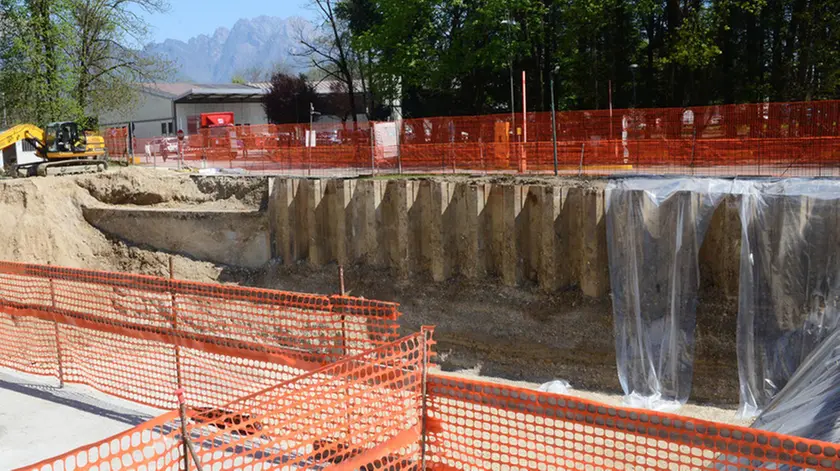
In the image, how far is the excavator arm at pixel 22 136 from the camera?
2452 cm

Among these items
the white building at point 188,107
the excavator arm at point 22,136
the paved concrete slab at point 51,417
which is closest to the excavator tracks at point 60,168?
the excavator arm at point 22,136

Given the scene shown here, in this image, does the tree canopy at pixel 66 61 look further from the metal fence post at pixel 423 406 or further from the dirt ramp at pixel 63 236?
the metal fence post at pixel 423 406

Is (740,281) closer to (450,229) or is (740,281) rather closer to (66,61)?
(450,229)

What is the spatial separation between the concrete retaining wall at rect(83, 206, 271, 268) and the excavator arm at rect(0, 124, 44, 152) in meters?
5.46

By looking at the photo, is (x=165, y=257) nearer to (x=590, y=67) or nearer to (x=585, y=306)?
(x=585, y=306)

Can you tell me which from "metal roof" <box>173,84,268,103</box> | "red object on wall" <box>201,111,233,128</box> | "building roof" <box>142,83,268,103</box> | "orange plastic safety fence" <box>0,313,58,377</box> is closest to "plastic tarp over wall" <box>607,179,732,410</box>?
"orange plastic safety fence" <box>0,313,58,377</box>

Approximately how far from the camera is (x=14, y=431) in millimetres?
7000

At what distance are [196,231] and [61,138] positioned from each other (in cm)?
755

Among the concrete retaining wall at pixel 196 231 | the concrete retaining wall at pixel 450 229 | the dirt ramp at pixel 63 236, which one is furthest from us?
the concrete retaining wall at pixel 196 231

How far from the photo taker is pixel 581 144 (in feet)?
66.6

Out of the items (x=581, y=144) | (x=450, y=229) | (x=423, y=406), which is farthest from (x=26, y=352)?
(x=581, y=144)

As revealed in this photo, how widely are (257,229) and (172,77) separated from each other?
749 inches

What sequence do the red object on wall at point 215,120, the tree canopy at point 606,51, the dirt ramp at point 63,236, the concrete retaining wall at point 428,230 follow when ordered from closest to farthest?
the concrete retaining wall at point 428,230 → the dirt ramp at point 63,236 → the tree canopy at point 606,51 → the red object on wall at point 215,120

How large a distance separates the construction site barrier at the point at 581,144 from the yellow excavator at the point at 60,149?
484 cm
